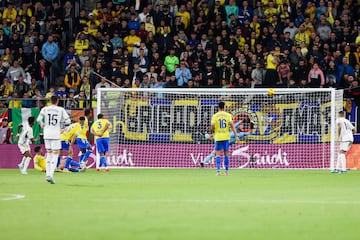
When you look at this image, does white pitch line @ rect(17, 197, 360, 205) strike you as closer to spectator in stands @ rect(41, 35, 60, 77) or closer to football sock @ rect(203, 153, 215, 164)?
football sock @ rect(203, 153, 215, 164)

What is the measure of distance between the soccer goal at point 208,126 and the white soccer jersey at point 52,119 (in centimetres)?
924

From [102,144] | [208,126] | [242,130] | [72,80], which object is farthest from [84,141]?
[242,130]

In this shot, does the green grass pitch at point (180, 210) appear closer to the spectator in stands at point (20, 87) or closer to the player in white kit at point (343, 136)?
the player in white kit at point (343, 136)

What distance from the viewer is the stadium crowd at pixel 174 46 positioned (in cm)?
3061

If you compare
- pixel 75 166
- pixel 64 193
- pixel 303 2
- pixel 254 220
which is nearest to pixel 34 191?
pixel 64 193

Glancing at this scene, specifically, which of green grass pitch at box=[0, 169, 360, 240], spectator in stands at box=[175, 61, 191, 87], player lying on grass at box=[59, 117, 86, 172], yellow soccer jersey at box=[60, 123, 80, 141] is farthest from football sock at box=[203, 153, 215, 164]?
green grass pitch at box=[0, 169, 360, 240]

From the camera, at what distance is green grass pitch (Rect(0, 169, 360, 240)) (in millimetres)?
10414

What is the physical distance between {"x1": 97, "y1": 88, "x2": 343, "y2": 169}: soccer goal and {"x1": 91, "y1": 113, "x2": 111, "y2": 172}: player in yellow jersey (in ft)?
7.89

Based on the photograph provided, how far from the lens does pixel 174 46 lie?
104 feet

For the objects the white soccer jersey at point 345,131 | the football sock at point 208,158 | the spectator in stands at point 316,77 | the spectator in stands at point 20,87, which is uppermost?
the spectator in stands at point 316,77

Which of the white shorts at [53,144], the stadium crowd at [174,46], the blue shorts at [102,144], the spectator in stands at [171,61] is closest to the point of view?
the white shorts at [53,144]

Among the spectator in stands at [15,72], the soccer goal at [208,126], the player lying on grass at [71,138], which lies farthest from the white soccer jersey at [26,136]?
the spectator in stands at [15,72]

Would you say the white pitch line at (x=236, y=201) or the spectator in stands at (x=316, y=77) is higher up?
the spectator in stands at (x=316, y=77)

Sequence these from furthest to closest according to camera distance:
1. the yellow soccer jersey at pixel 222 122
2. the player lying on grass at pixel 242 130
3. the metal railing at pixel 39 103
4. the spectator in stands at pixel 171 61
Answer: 1. the spectator in stands at pixel 171 61
2. the metal railing at pixel 39 103
3. the player lying on grass at pixel 242 130
4. the yellow soccer jersey at pixel 222 122
